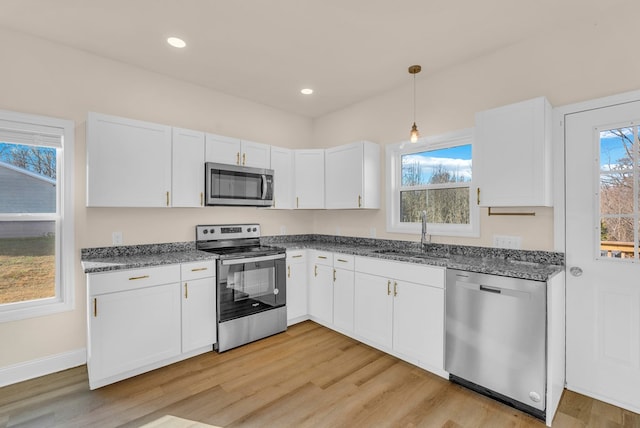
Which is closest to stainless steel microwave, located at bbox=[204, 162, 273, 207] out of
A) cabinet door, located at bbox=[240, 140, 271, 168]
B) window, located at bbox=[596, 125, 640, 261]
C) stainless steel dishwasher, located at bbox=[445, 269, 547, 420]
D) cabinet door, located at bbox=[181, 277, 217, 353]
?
cabinet door, located at bbox=[240, 140, 271, 168]

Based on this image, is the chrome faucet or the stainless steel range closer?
the stainless steel range

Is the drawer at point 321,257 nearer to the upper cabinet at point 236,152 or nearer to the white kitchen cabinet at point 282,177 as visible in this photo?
the white kitchen cabinet at point 282,177

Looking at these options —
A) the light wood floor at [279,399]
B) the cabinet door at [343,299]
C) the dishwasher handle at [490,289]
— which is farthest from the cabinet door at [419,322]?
the cabinet door at [343,299]

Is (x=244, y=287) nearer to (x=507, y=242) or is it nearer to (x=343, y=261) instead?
(x=343, y=261)

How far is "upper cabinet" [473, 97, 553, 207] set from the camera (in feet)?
7.22

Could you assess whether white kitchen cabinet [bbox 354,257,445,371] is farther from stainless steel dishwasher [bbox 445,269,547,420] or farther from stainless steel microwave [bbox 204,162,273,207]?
stainless steel microwave [bbox 204,162,273,207]

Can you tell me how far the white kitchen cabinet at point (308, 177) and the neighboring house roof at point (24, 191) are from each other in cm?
244

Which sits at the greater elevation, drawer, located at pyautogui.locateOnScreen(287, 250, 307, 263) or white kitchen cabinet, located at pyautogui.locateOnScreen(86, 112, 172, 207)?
white kitchen cabinet, located at pyautogui.locateOnScreen(86, 112, 172, 207)

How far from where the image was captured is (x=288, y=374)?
8.36 feet

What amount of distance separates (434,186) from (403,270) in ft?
3.57

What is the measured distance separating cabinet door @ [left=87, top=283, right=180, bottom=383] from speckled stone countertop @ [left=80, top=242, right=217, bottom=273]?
8.4 inches

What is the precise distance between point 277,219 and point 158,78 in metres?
2.11

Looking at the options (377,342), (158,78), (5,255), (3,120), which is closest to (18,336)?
(5,255)

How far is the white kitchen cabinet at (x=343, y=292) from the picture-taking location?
10.5ft
